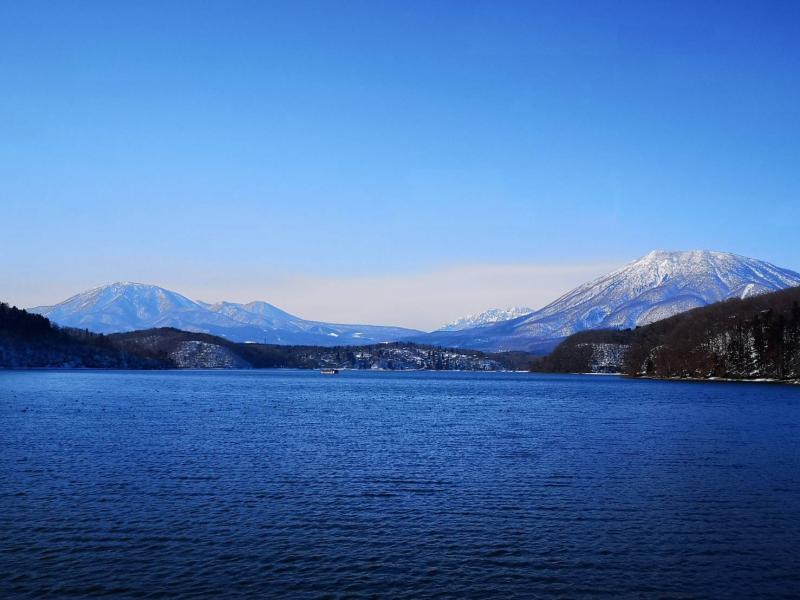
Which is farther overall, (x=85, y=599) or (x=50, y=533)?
(x=50, y=533)

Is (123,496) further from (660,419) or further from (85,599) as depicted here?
(660,419)

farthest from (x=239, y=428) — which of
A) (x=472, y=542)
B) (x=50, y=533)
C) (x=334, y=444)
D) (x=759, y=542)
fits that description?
(x=759, y=542)

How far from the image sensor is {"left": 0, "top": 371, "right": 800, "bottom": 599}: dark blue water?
25906 mm

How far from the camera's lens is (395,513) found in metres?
36.2

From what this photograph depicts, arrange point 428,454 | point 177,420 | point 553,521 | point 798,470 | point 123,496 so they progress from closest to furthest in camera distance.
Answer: point 553,521, point 123,496, point 798,470, point 428,454, point 177,420

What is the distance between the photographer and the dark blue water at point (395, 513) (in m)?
25.9

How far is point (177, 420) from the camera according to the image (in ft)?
271

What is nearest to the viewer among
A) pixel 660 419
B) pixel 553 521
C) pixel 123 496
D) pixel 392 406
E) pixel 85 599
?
pixel 85 599

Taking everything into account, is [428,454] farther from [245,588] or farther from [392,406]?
[392,406]

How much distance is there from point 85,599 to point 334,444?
39.4m

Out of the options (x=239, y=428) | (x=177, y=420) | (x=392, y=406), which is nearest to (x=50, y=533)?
(x=239, y=428)

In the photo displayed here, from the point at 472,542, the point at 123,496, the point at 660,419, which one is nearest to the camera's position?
the point at 472,542

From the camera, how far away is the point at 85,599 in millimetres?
23594

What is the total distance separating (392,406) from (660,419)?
4423cm
